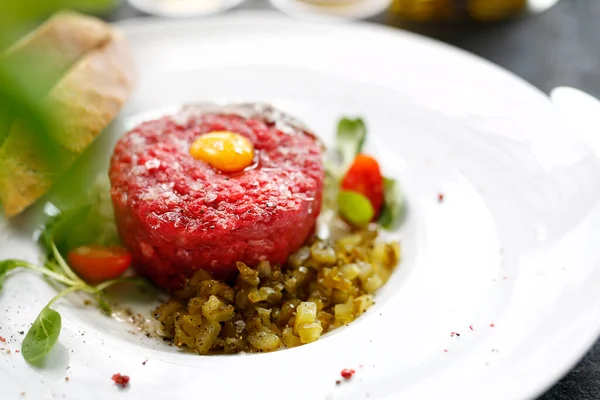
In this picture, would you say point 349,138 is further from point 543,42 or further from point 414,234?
point 543,42

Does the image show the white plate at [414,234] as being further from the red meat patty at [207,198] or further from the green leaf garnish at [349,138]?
the red meat patty at [207,198]

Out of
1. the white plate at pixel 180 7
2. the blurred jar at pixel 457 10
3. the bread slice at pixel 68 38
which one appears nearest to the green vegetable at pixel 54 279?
the bread slice at pixel 68 38

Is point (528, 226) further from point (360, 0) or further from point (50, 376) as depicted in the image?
point (360, 0)

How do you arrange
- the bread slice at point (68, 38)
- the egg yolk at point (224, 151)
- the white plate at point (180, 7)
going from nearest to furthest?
the egg yolk at point (224, 151) < the bread slice at point (68, 38) < the white plate at point (180, 7)

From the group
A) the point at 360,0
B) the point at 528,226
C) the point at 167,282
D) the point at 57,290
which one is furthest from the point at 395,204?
the point at 360,0

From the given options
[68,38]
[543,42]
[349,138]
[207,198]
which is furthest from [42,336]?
[543,42]

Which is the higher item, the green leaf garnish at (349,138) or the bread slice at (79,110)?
the bread slice at (79,110)

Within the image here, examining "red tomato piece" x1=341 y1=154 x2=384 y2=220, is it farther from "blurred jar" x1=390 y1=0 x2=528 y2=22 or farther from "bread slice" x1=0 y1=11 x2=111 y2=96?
"blurred jar" x1=390 y1=0 x2=528 y2=22
